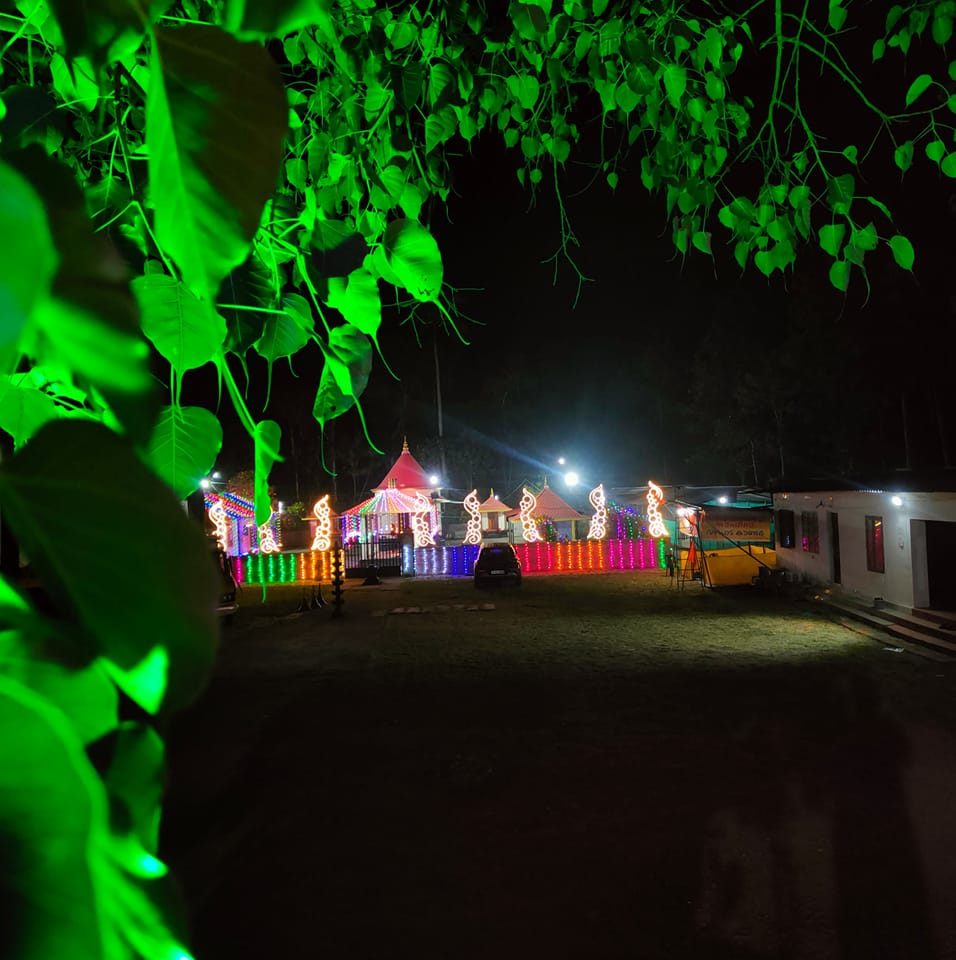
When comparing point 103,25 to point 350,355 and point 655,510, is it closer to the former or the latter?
point 350,355

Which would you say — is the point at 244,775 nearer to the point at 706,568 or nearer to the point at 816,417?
the point at 706,568

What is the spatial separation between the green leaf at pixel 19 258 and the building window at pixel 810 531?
17639 mm

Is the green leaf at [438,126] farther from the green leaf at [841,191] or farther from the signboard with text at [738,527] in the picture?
the signboard with text at [738,527]

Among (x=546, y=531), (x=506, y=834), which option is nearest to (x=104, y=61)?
(x=506, y=834)

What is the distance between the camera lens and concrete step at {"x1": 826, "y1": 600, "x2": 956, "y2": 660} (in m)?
9.88

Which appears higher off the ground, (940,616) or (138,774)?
(138,774)

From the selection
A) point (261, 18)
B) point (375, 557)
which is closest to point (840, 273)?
point (261, 18)

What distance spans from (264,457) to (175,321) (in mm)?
256

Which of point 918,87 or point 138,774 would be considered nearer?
point 138,774

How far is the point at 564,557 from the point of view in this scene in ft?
74.9

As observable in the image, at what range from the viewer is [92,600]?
1.38 feet

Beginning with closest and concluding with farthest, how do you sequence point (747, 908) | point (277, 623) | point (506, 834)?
point (747, 908) < point (506, 834) < point (277, 623)

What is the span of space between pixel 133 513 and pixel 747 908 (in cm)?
486

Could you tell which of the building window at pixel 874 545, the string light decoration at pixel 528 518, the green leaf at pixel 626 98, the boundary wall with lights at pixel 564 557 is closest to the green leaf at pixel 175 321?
the green leaf at pixel 626 98
